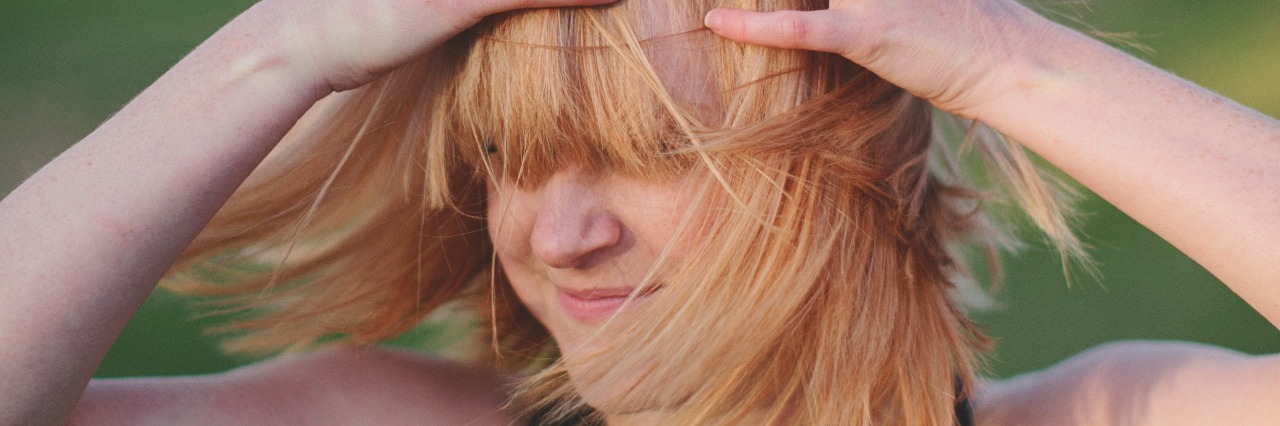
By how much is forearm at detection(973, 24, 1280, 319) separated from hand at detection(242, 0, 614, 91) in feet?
1.43

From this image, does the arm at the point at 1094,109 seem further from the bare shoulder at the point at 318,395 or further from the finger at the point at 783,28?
the bare shoulder at the point at 318,395

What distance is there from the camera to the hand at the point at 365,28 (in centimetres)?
100

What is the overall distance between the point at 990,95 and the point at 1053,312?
195 centimetres

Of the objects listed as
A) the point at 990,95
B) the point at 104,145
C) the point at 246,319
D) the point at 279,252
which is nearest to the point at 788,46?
the point at 990,95

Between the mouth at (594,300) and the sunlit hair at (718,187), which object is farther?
the mouth at (594,300)

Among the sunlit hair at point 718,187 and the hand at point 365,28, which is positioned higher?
the hand at point 365,28

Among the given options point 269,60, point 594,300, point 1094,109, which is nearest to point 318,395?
point 594,300

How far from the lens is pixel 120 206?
97cm

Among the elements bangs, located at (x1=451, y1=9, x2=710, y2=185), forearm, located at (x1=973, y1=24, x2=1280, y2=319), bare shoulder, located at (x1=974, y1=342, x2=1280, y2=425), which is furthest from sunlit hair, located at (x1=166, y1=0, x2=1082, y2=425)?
forearm, located at (x1=973, y1=24, x2=1280, y2=319)

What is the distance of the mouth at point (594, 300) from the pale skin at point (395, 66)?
4.9 inches

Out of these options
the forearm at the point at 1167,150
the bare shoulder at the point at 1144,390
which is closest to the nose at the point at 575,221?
the forearm at the point at 1167,150

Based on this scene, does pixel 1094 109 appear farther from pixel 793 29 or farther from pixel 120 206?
pixel 120 206

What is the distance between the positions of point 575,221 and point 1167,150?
0.57m

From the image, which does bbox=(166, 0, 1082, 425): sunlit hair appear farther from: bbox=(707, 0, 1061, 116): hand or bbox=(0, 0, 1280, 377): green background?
bbox=(0, 0, 1280, 377): green background
